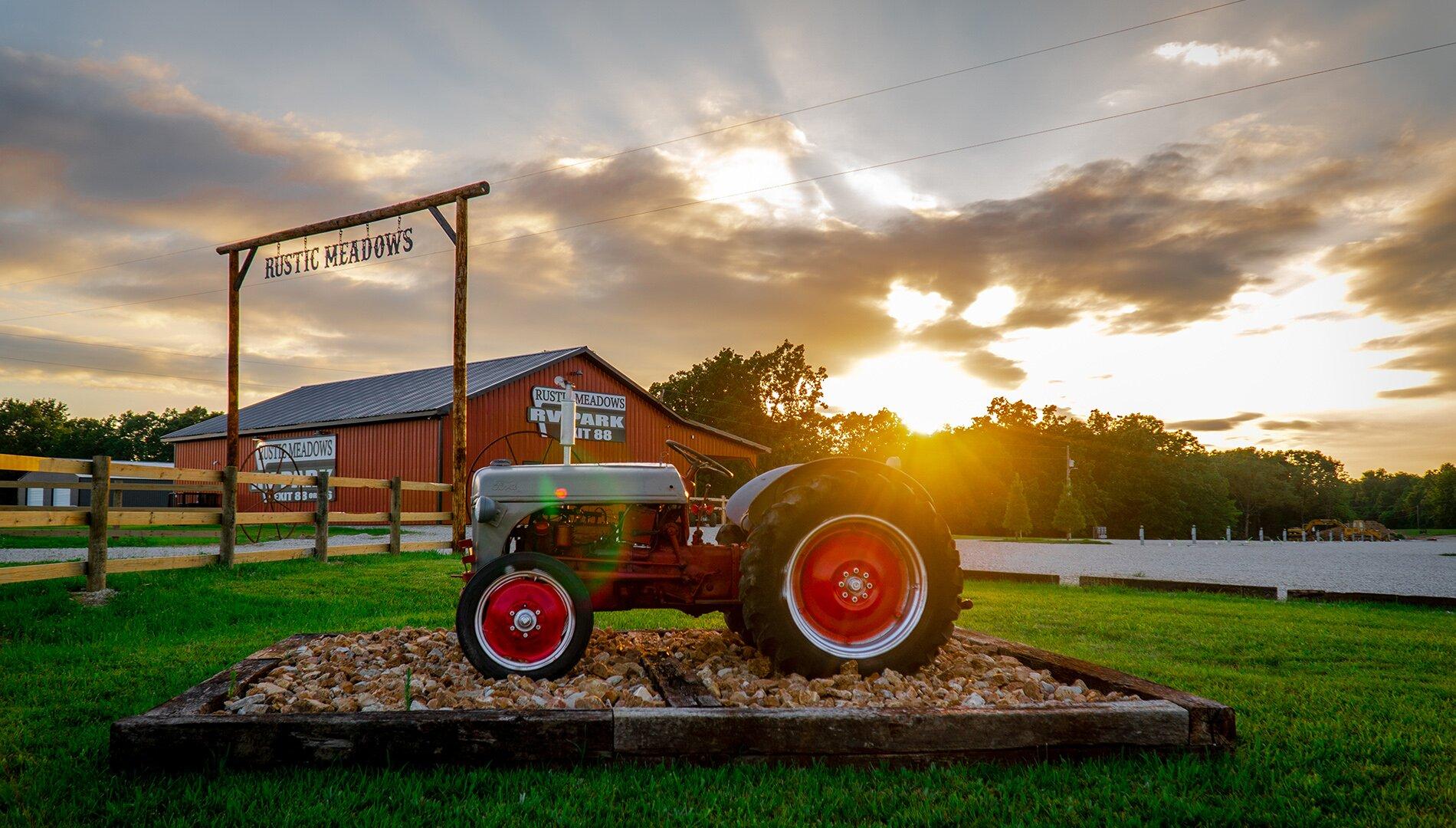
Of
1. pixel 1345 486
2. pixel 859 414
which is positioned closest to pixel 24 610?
pixel 859 414

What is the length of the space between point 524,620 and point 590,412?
85.5 feet

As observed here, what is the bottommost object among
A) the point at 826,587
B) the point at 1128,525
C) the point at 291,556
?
the point at 1128,525

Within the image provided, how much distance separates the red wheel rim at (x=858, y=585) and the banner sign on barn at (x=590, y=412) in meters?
24.3

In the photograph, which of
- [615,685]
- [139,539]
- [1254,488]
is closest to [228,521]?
[615,685]

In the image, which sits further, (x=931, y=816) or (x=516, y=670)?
(x=516, y=670)

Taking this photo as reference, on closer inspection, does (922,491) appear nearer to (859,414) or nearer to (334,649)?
(334,649)

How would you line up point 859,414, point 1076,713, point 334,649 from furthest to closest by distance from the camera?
point 859,414
point 334,649
point 1076,713

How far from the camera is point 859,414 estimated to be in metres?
63.4

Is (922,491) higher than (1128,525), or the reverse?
(922,491)

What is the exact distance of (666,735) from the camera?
124 inches

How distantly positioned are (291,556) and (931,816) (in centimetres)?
1094

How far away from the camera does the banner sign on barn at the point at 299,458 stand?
29.0 m

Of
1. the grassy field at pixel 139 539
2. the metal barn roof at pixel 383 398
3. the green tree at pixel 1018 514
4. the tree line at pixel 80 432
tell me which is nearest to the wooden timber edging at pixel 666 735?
the grassy field at pixel 139 539

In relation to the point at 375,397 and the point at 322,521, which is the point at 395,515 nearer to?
the point at 322,521
